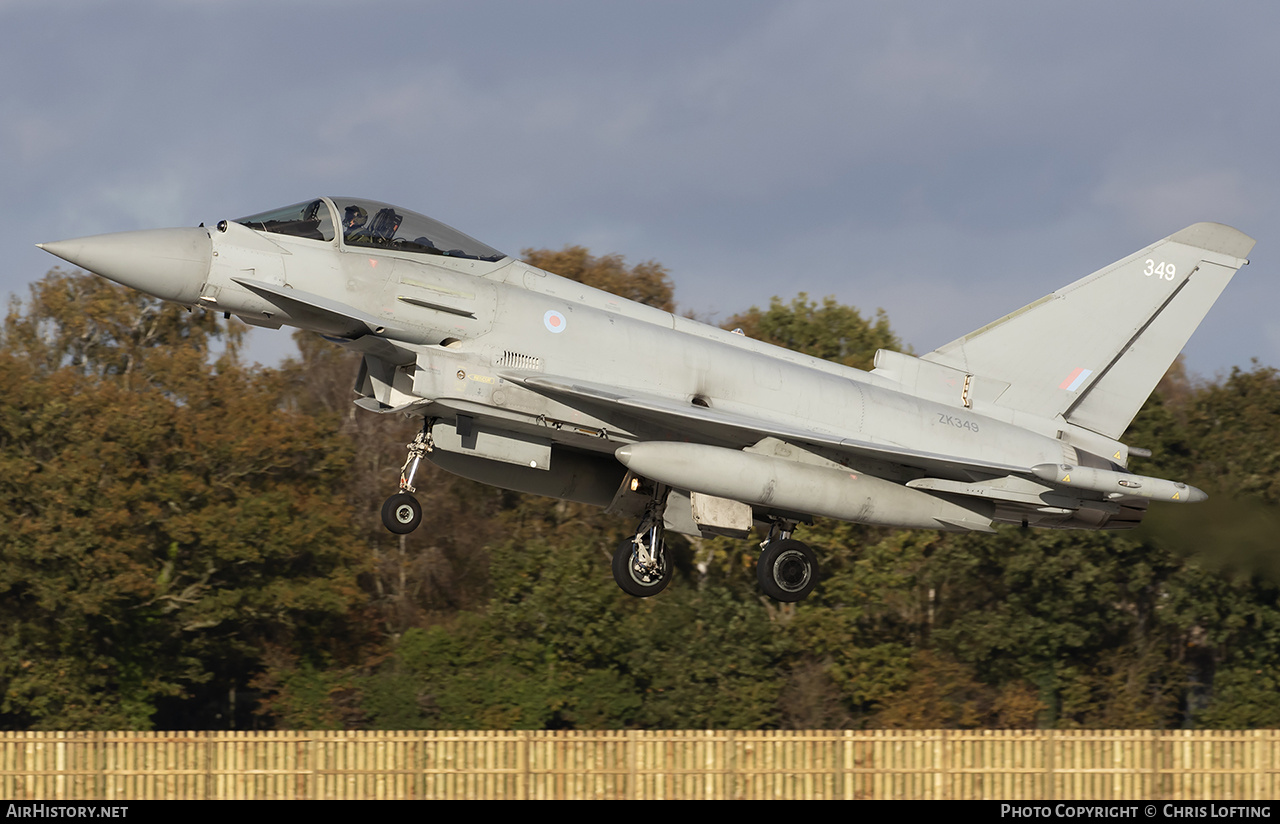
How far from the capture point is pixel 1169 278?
1947 cm

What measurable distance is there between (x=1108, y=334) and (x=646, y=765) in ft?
39.1

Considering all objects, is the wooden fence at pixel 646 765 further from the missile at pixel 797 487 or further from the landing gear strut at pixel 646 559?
the missile at pixel 797 487

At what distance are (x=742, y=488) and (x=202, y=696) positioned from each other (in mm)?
34678

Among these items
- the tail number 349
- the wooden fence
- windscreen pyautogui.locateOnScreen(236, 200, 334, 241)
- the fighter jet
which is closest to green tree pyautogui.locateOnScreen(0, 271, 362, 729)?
the wooden fence

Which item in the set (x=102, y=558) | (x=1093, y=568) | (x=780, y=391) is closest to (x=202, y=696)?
(x=102, y=558)

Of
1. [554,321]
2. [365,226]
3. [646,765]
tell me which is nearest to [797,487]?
[554,321]

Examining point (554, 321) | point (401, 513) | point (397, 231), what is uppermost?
point (397, 231)

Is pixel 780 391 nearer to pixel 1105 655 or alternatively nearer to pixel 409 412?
pixel 409 412

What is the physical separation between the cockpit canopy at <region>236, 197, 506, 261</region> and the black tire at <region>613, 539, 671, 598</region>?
4.38 m

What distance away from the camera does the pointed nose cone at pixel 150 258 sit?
14.8 meters

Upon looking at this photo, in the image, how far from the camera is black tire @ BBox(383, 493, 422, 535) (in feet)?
53.4

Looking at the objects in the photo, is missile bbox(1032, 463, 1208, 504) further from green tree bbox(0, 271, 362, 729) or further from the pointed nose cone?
green tree bbox(0, 271, 362, 729)

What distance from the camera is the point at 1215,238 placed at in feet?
64.5

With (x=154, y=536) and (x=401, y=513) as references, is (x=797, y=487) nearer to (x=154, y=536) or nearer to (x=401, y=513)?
(x=401, y=513)
